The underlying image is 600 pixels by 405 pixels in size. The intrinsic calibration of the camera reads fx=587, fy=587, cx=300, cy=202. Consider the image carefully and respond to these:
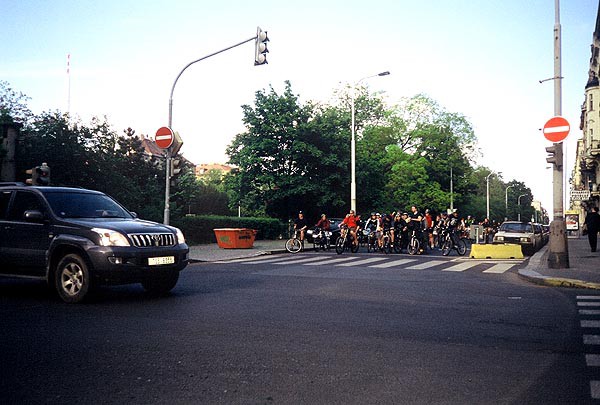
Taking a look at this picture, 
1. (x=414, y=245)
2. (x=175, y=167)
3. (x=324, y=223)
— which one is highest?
(x=175, y=167)

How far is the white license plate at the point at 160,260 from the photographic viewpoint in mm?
9000

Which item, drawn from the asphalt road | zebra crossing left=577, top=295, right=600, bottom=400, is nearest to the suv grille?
the asphalt road

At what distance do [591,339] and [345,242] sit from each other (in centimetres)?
1847

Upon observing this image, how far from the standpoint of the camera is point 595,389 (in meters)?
4.41

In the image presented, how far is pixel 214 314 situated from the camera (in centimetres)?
782

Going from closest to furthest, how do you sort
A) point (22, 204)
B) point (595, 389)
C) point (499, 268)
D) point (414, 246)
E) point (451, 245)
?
1. point (595, 389)
2. point (22, 204)
3. point (499, 268)
4. point (451, 245)
5. point (414, 246)

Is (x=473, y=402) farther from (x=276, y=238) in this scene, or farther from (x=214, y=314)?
(x=276, y=238)

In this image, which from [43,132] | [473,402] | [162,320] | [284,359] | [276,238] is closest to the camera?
[473,402]

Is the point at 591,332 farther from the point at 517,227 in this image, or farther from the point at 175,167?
the point at 517,227

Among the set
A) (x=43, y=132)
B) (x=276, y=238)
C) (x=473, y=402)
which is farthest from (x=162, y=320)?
(x=276, y=238)

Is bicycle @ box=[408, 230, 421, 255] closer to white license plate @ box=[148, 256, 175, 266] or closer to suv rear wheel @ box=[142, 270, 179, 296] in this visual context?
suv rear wheel @ box=[142, 270, 179, 296]

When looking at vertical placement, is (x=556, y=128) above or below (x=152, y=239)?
above

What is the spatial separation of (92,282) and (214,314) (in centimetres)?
212

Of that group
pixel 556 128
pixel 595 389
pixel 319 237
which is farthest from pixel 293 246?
pixel 595 389
